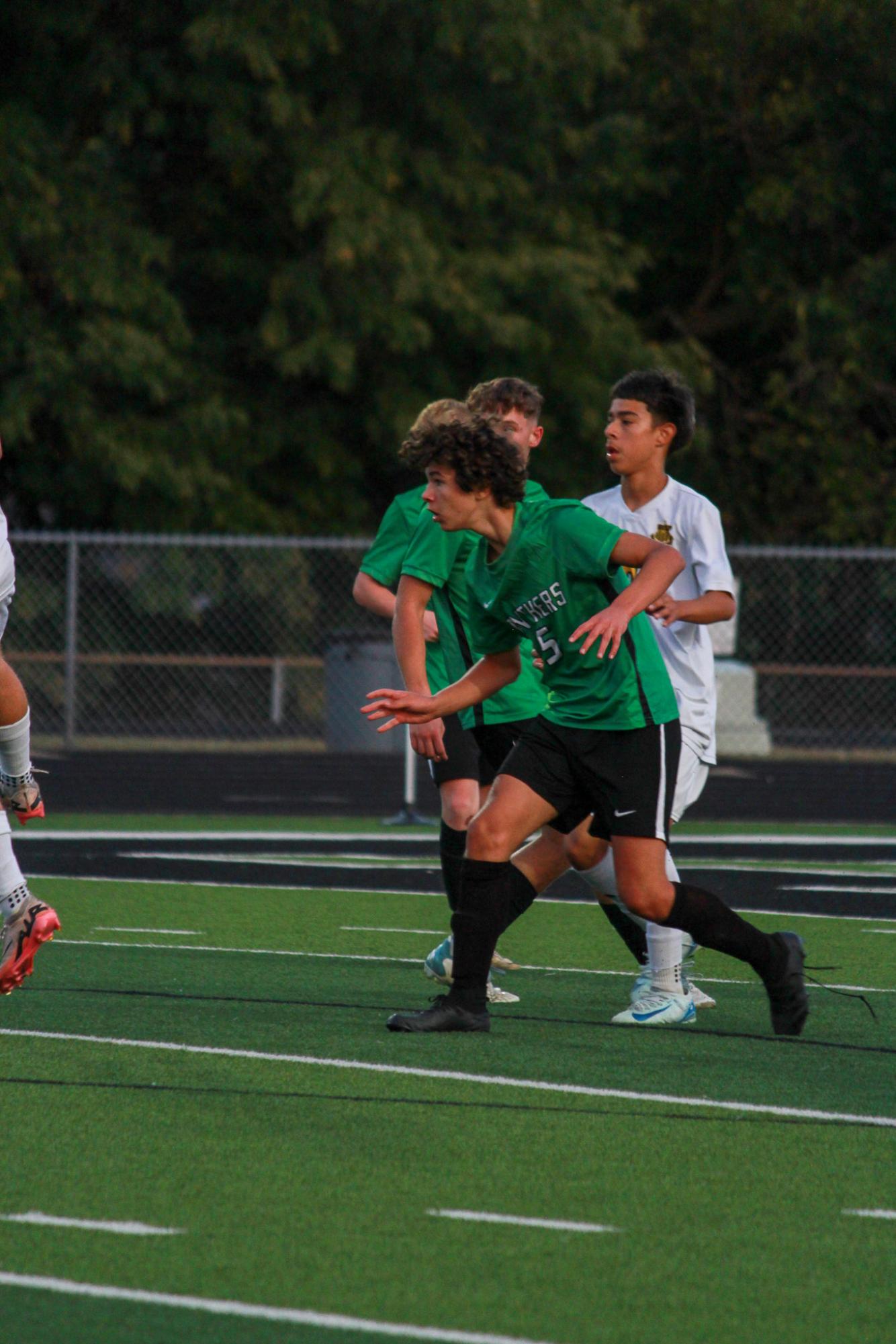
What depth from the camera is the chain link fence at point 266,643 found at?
2189cm

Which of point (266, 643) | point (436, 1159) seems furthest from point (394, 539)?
point (266, 643)

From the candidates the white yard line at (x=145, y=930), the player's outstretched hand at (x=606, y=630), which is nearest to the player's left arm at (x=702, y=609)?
the player's outstretched hand at (x=606, y=630)

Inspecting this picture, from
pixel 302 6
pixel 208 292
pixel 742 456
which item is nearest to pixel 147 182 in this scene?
pixel 208 292

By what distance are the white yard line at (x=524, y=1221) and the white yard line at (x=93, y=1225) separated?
553 mm

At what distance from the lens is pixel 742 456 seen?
1228 inches

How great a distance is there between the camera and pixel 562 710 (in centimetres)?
641

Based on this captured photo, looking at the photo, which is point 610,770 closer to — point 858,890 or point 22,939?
point 22,939

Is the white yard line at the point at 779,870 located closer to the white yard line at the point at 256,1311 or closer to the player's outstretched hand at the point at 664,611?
the player's outstretched hand at the point at 664,611

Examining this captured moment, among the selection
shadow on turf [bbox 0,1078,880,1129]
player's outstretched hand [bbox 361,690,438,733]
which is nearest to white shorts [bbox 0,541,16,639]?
player's outstretched hand [bbox 361,690,438,733]

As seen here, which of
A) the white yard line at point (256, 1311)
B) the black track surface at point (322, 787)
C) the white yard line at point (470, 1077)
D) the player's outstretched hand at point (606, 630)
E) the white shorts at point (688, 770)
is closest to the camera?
the white yard line at point (256, 1311)

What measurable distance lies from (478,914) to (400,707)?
0.69 metres

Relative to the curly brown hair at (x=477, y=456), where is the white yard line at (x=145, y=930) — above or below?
below

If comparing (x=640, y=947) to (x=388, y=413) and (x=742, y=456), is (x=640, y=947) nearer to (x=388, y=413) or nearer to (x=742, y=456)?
(x=388, y=413)

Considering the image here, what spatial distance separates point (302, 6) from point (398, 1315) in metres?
23.3
